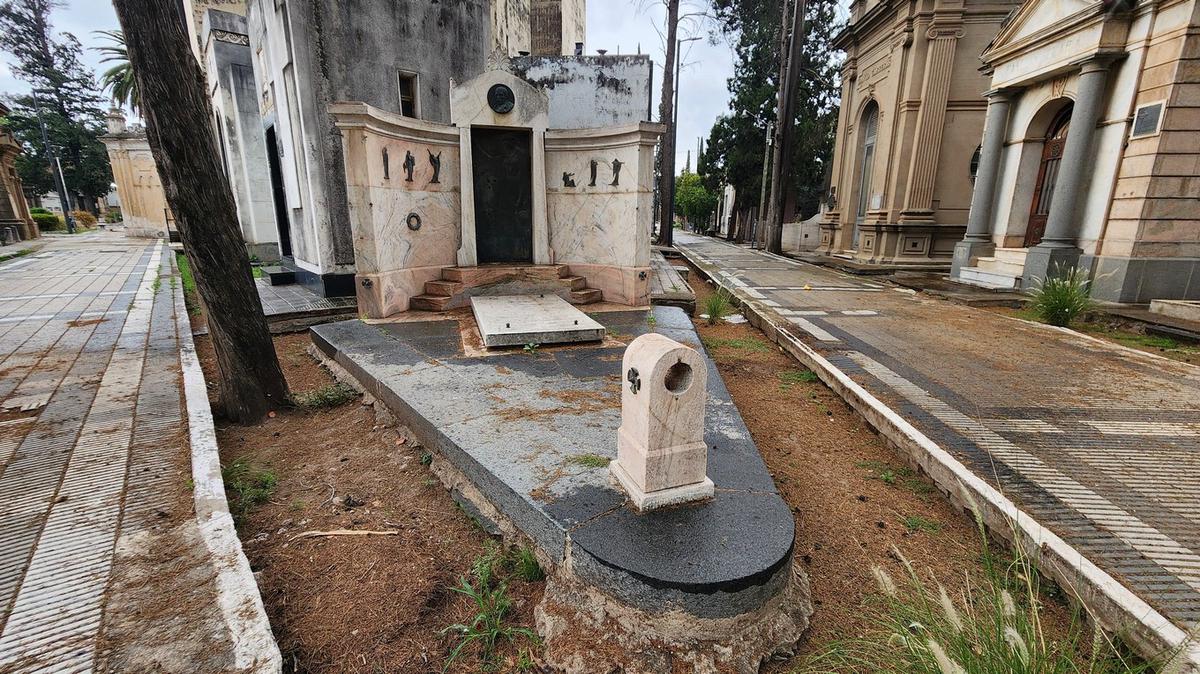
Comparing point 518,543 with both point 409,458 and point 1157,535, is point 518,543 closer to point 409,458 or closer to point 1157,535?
point 409,458

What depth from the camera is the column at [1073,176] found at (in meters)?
8.49

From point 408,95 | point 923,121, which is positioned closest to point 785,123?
point 923,121

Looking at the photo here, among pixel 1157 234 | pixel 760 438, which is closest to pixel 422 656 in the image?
pixel 760 438

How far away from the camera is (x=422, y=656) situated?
6.57 ft

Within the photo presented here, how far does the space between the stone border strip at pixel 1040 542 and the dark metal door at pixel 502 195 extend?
16.7ft

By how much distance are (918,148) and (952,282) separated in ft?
16.9

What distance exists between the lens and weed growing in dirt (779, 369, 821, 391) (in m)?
5.21

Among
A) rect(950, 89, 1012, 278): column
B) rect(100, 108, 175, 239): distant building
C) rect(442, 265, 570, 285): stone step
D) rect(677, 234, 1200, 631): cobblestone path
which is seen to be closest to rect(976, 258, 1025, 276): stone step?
rect(950, 89, 1012, 278): column

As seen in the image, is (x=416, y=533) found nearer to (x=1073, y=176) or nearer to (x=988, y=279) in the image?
(x=1073, y=176)

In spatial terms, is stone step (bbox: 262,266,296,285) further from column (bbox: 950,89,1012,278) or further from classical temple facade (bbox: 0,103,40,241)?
classical temple facade (bbox: 0,103,40,241)

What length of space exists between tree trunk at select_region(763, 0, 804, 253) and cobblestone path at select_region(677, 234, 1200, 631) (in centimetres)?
1229

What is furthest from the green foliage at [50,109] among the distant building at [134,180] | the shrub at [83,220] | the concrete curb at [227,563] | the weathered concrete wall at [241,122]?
the concrete curb at [227,563]

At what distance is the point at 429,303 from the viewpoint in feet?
22.4

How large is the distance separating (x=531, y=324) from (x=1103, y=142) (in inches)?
410
